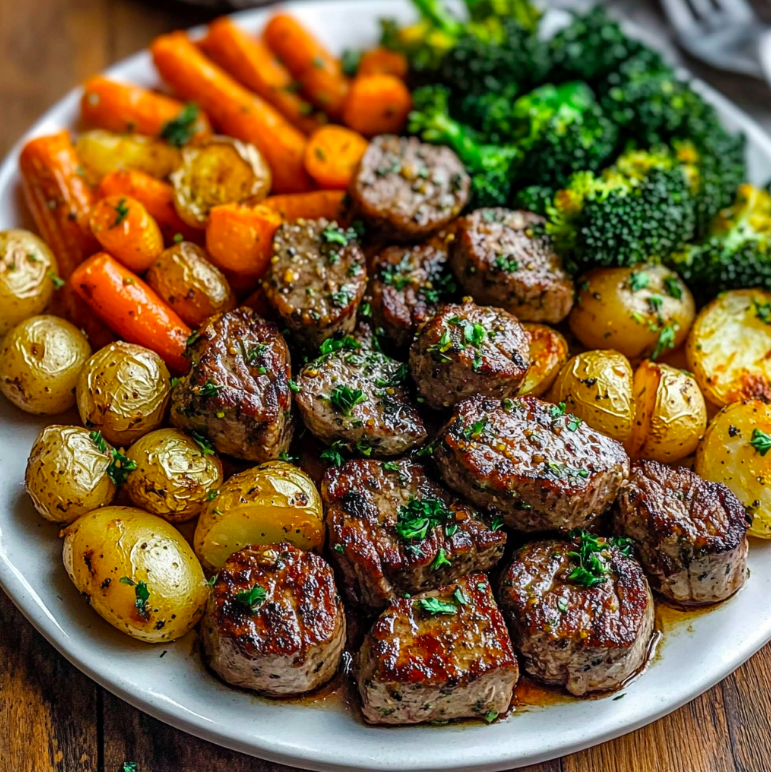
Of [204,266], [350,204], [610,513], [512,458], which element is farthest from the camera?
[350,204]

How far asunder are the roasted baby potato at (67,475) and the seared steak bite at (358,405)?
28.8 inches

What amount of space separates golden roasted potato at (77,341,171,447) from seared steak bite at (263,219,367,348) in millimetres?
540

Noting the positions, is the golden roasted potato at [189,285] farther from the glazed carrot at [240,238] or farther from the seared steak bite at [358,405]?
the seared steak bite at [358,405]

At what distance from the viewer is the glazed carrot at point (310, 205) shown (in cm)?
374

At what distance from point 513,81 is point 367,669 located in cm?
290

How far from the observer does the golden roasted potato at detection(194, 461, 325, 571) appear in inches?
112

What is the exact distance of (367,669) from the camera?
2643 millimetres

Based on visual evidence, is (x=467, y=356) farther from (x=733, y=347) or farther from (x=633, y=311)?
(x=733, y=347)

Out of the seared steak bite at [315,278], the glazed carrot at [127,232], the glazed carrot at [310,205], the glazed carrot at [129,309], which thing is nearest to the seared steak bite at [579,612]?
the seared steak bite at [315,278]

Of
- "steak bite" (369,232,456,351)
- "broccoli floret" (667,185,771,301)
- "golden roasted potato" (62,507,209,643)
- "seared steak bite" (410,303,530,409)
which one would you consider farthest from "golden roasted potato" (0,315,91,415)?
"broccoli floret" (667,185,771,301)

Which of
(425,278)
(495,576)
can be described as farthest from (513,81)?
(495,576)

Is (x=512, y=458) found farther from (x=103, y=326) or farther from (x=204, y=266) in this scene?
(x=103, y=326)

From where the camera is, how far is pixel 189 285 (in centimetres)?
337

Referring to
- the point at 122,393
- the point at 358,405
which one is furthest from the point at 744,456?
the point at 122,393
